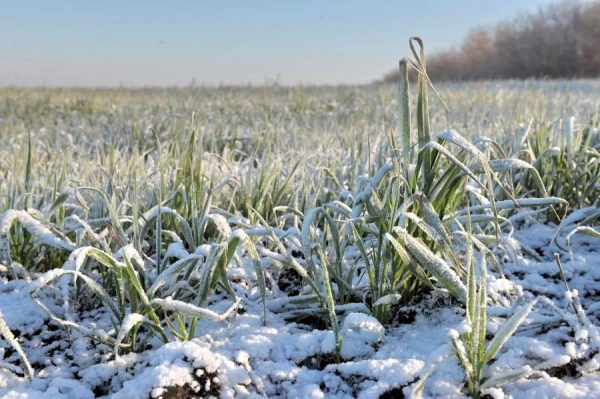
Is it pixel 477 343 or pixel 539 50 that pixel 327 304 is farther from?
pixel 539 50

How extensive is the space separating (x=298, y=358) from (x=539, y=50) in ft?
69.6

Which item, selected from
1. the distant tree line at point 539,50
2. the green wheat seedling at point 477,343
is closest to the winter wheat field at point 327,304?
the green wheat seedling at point 477,343

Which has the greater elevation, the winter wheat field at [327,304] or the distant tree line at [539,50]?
the distant tree line at [539,50]

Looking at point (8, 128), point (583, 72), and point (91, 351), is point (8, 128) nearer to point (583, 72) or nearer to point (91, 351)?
point (91, 351)

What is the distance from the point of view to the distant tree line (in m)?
18.7

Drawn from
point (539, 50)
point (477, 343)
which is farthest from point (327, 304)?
point (539, 50)

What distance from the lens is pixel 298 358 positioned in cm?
97

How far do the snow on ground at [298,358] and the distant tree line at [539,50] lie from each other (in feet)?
59.5

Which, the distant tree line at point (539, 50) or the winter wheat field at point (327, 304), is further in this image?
the distant tree line at point (539, 50)

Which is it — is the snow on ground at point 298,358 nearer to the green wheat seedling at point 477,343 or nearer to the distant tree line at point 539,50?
the green wheat seedling at point 477,343

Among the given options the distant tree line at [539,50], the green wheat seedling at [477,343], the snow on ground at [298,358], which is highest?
the distant tree line at [539,50]

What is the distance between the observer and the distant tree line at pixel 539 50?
18.7 meters

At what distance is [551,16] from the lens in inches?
794

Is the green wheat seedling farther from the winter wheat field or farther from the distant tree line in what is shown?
the distant tree line
